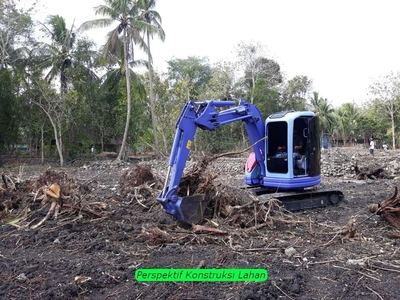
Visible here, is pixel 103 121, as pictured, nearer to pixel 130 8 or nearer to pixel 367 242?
pixel 130 8

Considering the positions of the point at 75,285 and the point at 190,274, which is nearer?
the point at 75,285

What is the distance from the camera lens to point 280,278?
12.9 feet

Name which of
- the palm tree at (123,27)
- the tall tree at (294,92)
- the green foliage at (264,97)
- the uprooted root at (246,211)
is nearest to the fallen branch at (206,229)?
the uprooted root at (246,211)

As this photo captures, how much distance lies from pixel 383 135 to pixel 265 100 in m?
24.0

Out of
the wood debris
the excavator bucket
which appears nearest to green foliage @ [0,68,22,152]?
the excavator bucket

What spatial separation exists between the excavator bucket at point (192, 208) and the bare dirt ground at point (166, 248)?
0.17 metres

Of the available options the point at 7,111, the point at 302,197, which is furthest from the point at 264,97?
the point at 302,197

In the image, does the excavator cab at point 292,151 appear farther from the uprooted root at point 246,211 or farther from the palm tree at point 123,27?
the palm tree at point 123,27

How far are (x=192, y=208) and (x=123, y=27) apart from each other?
21.3 meters

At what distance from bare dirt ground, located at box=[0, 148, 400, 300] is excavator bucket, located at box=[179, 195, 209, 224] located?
17 centimetres

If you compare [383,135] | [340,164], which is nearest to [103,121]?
[340,164]

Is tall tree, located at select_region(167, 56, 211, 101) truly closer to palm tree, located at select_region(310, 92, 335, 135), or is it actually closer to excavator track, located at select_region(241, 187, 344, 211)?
palm tree, located at select_region(310, 92, 335, 135)

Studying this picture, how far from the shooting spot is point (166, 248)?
5.07 metres

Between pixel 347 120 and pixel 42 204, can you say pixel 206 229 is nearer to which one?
pixel 42 204
